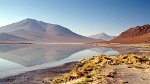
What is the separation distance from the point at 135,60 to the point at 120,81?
10.3 meters

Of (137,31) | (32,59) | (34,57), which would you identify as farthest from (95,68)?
(137,31)

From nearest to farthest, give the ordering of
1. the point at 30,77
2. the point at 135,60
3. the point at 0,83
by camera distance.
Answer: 1. the point at 0,83
2. the point at 30,77
3. the point at 135,60

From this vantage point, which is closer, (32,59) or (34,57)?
(32,59)

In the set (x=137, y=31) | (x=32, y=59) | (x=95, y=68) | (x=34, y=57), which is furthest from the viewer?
(x=137, y=31)

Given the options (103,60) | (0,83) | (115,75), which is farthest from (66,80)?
(103,60)

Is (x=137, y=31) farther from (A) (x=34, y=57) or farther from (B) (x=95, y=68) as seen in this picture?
(B) (x=95, y=68)

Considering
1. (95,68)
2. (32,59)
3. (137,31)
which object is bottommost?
(32,59)

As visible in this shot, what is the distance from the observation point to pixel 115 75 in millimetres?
18500

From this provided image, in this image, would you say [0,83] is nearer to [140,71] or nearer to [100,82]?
[100,82]

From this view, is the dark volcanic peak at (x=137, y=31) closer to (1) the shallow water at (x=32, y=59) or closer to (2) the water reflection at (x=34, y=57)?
(2) the water reflection at (x=34, y=57)

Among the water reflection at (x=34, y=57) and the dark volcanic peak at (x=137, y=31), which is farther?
the dark volcanic peak at (x=137, y=31)

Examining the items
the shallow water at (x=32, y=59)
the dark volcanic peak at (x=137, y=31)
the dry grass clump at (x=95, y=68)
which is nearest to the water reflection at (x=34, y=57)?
the shallow water at (x=32, y=59)

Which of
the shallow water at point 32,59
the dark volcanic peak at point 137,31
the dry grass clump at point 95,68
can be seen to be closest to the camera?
the dry grass clump at point 95,68

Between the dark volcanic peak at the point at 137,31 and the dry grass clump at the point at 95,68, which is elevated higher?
the dark volcanic peak at the point at 137,31
